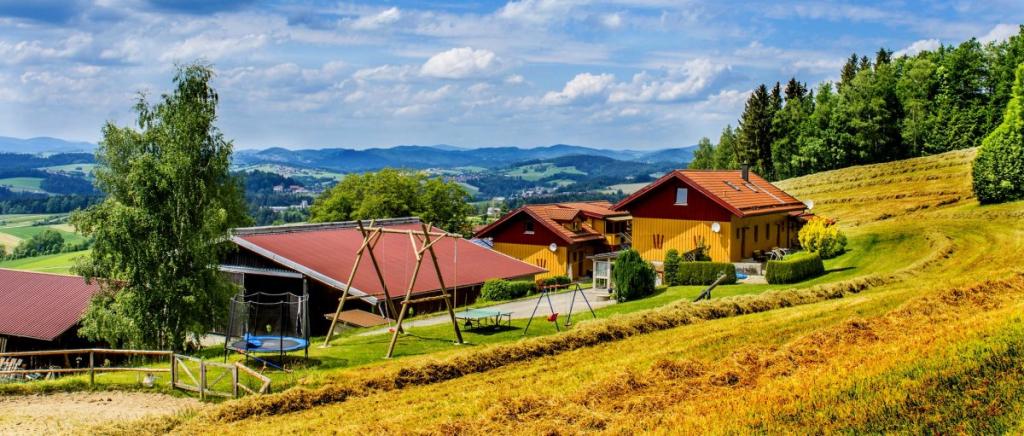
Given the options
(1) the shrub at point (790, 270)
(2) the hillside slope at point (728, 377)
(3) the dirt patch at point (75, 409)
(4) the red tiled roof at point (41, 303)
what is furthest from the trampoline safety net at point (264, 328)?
(1) the shrub at point (790, 270)

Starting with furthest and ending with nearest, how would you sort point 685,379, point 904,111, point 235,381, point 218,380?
1. point 904,111
2. point 218,380
3. point 235,381
4. point 685,379

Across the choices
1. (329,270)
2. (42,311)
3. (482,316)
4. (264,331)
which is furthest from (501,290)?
(42,311)

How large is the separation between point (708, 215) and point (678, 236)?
2.13 metres

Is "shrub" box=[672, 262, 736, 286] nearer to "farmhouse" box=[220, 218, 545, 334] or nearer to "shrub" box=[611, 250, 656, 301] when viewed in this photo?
"shrub" box=[611, 250, 656, 301]

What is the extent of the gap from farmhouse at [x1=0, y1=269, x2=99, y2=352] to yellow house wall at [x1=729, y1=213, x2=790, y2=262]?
2995 cm

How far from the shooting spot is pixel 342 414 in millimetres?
14617

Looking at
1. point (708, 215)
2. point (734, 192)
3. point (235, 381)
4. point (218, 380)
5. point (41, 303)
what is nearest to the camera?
point (235, 381)

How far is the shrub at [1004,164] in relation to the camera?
4553 centimetres

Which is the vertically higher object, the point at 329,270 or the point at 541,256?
the point at 329,270

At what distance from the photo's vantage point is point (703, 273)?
115 feet

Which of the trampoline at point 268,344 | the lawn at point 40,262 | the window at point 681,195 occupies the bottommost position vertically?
the lawn at point 40,262

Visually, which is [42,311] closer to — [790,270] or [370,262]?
[370,262]

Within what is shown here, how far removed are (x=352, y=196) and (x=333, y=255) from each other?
1438 inches

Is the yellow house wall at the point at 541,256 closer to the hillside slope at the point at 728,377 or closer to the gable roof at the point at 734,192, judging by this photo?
the gable roof at the point at 734,192
